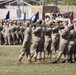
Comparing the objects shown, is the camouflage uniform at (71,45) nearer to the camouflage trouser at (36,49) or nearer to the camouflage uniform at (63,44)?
the camouflage uniform at (63,44)

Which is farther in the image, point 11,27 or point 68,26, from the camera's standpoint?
point 11,27

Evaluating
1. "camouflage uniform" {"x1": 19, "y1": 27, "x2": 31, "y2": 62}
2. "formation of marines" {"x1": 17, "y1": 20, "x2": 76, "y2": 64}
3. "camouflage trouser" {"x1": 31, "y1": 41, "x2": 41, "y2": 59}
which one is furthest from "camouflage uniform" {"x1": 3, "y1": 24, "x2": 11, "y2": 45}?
"camouflage uniform" {"x1": 19, "y1": 27, "x2": 31, "y2": 62}

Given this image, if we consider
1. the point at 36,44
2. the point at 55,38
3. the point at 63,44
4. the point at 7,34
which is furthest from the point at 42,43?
the point at 7,34

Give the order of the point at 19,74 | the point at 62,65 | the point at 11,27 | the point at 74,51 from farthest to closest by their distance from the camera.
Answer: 1. the point at 11,27
2. the point at 74,51
3. the point at 62,65
4. the point at 19,74

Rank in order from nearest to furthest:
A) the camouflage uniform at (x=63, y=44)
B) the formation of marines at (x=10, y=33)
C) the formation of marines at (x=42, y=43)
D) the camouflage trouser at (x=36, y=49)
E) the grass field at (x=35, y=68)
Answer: the grass field at (x=35, y=68) → the formation of marines at (x=42, y=43) → the camouflage uniform at (x=63, y=44) → the camouflage trouser at (x=36, y=49) → the formation of marines at (x=10, y=33)

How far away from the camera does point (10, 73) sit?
20.8 m

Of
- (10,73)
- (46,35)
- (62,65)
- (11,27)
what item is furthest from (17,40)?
(10,73)

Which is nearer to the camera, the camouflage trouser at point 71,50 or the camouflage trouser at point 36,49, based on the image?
the camouflage trouser at point 36,49

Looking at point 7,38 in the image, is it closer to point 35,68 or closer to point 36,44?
point 36,44

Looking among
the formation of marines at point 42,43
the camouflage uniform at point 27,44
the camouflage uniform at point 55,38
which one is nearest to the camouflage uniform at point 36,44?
the formation of marines at point 42,43

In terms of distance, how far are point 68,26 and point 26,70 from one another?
13.4 feet

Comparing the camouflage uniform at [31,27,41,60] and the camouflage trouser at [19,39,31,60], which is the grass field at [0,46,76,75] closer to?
the camouflage trouser at [19,39,31,60]

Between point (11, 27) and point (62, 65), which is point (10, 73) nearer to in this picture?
point (62, 65)

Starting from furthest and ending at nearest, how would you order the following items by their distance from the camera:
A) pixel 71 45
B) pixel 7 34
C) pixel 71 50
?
pixel 7 34, pixel 71 50, pixel 71 45
